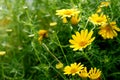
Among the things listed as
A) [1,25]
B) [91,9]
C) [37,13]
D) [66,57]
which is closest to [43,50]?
[66,57]

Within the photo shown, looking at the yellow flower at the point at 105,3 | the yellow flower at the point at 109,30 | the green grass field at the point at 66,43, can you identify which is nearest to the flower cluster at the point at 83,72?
the green grass field at the point at 66,43

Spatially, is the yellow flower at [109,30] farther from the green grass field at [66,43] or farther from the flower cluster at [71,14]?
the flower cluster at [71,14]

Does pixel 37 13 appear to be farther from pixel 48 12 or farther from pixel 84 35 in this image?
pixel 84 35

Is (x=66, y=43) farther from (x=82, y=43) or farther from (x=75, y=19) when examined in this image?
(x=82, y=43)

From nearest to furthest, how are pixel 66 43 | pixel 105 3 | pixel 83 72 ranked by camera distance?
pixel 83 72, pixel 105 3, pixel 66 43

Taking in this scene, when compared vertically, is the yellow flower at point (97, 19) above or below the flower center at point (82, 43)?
above

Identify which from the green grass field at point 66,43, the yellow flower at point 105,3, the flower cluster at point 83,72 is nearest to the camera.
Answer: the flower cluster at point 83,72

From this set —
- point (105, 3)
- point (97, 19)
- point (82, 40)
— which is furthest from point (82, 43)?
point (105, 3)

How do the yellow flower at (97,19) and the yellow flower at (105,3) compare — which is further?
the yellow flower at (105,3)
